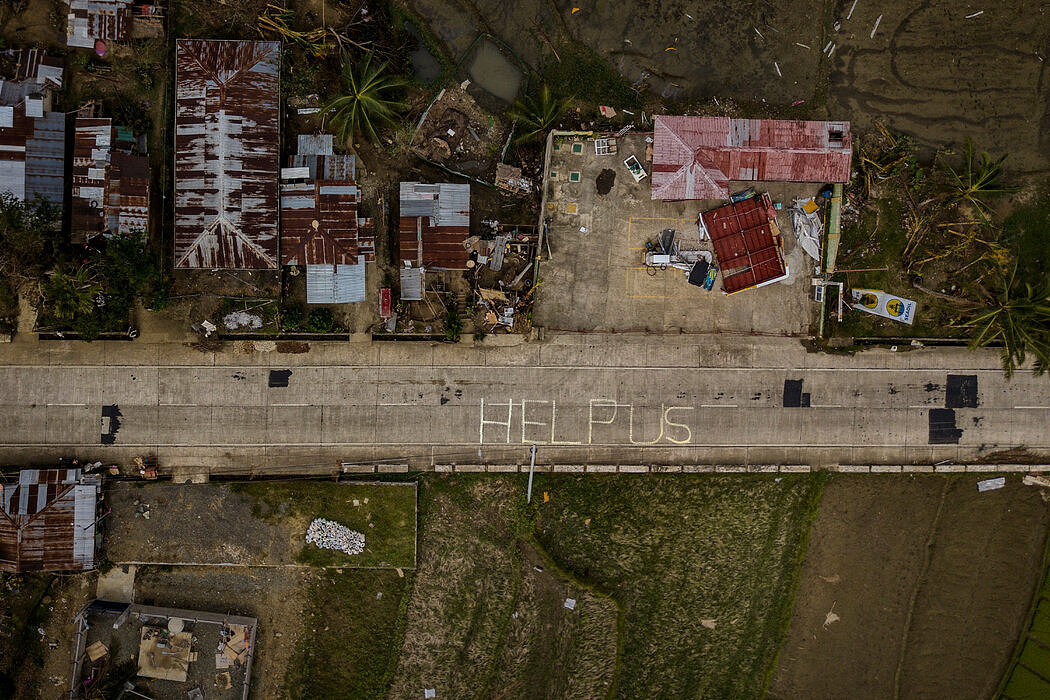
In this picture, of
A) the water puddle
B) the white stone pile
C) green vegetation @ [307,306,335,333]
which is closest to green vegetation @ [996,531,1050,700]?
the white stone pile

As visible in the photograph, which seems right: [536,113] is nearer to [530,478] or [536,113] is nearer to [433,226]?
[433,226]

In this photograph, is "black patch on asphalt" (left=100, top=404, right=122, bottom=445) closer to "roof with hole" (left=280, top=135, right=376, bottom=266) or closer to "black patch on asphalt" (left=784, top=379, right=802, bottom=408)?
"roof with hole" (left=280, top=135, right=376, bottom=266)

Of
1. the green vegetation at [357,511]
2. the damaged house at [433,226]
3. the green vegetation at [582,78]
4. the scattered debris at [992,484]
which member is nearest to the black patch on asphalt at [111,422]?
the green vegetation at [357,511]

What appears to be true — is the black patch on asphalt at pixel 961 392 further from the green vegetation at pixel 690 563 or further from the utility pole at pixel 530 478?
the utility pole at pixel 530 478

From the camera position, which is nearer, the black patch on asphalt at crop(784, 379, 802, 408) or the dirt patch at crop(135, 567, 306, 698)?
the dirt patch at crop(135, 567, 306, 698)

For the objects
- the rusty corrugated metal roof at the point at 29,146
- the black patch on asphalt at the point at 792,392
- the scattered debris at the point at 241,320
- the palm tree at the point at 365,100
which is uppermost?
the palm tree at the point at 365,100
